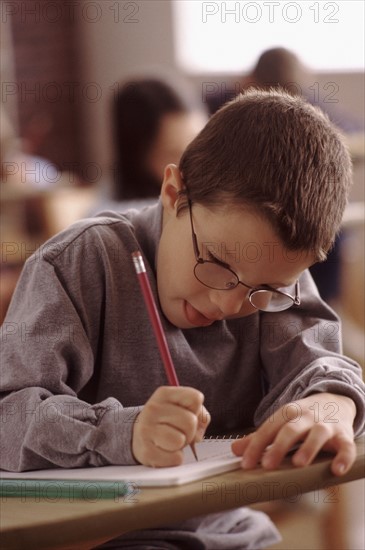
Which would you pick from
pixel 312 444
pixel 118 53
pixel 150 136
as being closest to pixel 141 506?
pixel 312 444

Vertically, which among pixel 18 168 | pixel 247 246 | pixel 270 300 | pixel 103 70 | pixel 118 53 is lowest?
pixel 18 168

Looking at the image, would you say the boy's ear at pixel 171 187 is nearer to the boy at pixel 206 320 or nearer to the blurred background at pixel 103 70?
the boy at pixel 206 320

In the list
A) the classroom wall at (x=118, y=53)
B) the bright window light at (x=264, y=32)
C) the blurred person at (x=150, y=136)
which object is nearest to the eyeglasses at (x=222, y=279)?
the blurred person at (x=150, y=136)

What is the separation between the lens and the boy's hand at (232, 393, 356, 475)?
0.92 metres

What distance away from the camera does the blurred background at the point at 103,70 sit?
16.2 feet

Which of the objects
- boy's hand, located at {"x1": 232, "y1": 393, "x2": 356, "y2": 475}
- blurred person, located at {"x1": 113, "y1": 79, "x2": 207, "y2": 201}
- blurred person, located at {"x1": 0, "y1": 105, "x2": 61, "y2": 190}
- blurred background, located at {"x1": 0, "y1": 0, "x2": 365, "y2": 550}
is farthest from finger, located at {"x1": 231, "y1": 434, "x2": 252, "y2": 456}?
blurred person, located at {"x1": 0, "y1": 105, "x2": 61, "y2": 190}

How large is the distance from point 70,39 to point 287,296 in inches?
229

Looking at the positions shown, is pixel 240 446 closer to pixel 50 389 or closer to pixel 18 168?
pixel 50 389

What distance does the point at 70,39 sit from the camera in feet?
21.8

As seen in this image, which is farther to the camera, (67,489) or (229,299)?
(229,299)

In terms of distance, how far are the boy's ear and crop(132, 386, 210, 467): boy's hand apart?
34cm

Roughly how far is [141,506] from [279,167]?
45cm

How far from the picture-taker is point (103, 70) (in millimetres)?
6621

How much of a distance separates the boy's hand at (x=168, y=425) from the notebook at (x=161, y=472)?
0.04 ft
